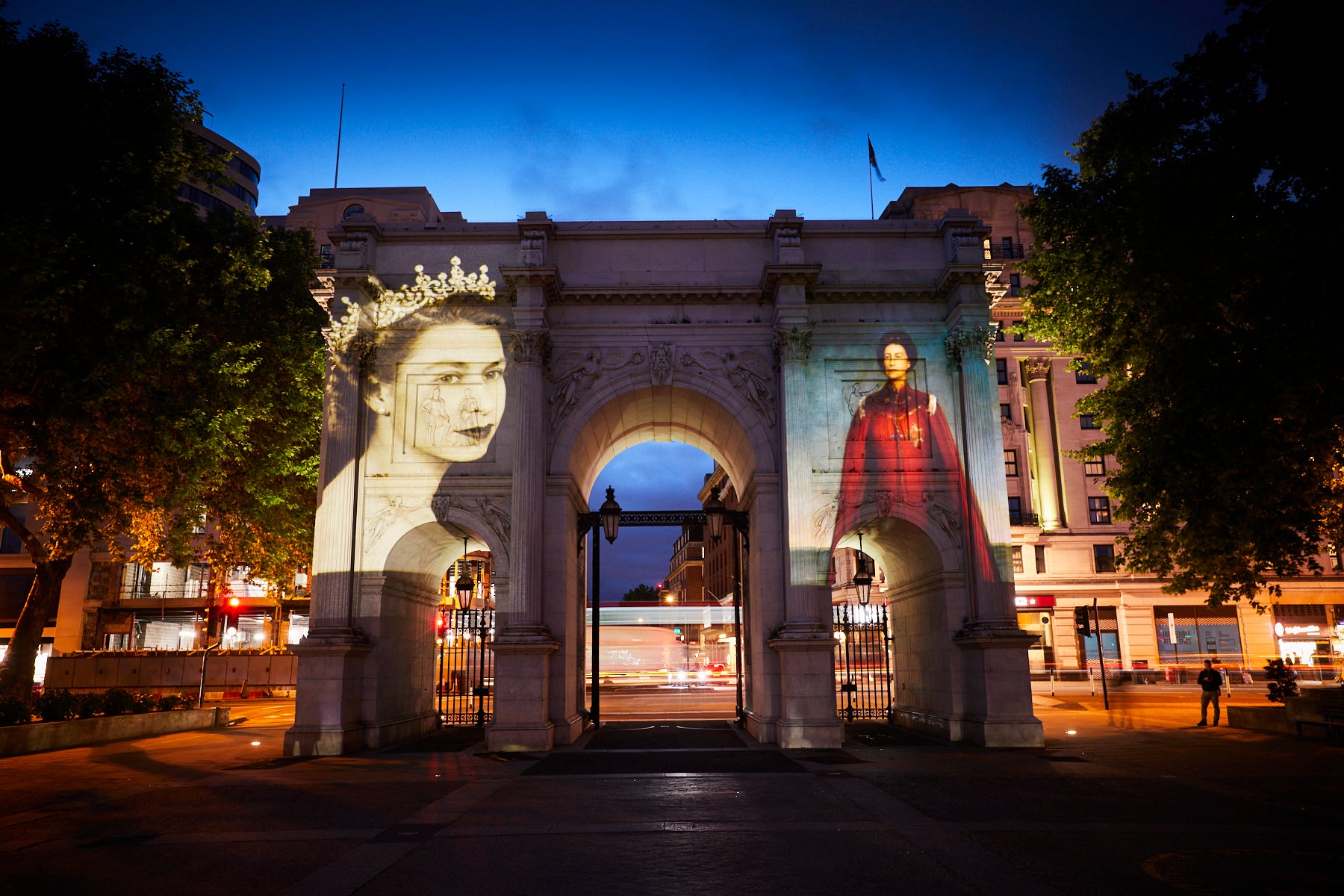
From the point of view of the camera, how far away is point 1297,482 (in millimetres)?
18281

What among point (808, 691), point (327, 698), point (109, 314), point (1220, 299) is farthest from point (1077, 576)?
point (109, 314)

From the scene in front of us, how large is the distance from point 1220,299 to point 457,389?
1846 centimetres

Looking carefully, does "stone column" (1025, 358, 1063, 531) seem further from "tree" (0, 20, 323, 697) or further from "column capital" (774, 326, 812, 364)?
"tree" (0, 20, 323, 697)

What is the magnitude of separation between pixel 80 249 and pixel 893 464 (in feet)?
66.9

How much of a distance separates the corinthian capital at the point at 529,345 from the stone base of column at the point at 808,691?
31.4ft

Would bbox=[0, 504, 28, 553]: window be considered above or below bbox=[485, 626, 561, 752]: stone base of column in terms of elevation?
above

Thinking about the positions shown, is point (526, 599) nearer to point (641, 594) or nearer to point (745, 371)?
point (745, 371)

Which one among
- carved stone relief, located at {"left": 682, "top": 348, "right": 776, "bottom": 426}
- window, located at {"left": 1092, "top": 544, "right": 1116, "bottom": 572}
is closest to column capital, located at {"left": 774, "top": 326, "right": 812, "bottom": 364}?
carved stone relief, located at {"left": 682, "top": 348, "right": 776, "bottom": 426}

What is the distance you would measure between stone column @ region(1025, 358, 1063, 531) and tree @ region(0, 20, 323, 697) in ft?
147

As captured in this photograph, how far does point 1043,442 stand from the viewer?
54594 millimetres

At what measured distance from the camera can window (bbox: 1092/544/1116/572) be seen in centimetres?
5300

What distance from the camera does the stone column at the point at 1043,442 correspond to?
53875mm

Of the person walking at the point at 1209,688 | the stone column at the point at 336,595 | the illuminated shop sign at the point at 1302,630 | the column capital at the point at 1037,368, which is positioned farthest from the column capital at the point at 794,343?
the illuminated shop sign at the point at 1302,630

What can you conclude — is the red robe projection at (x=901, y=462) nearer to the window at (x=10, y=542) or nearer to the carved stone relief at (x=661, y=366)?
the carved stone relief at (x=661, y=366)
